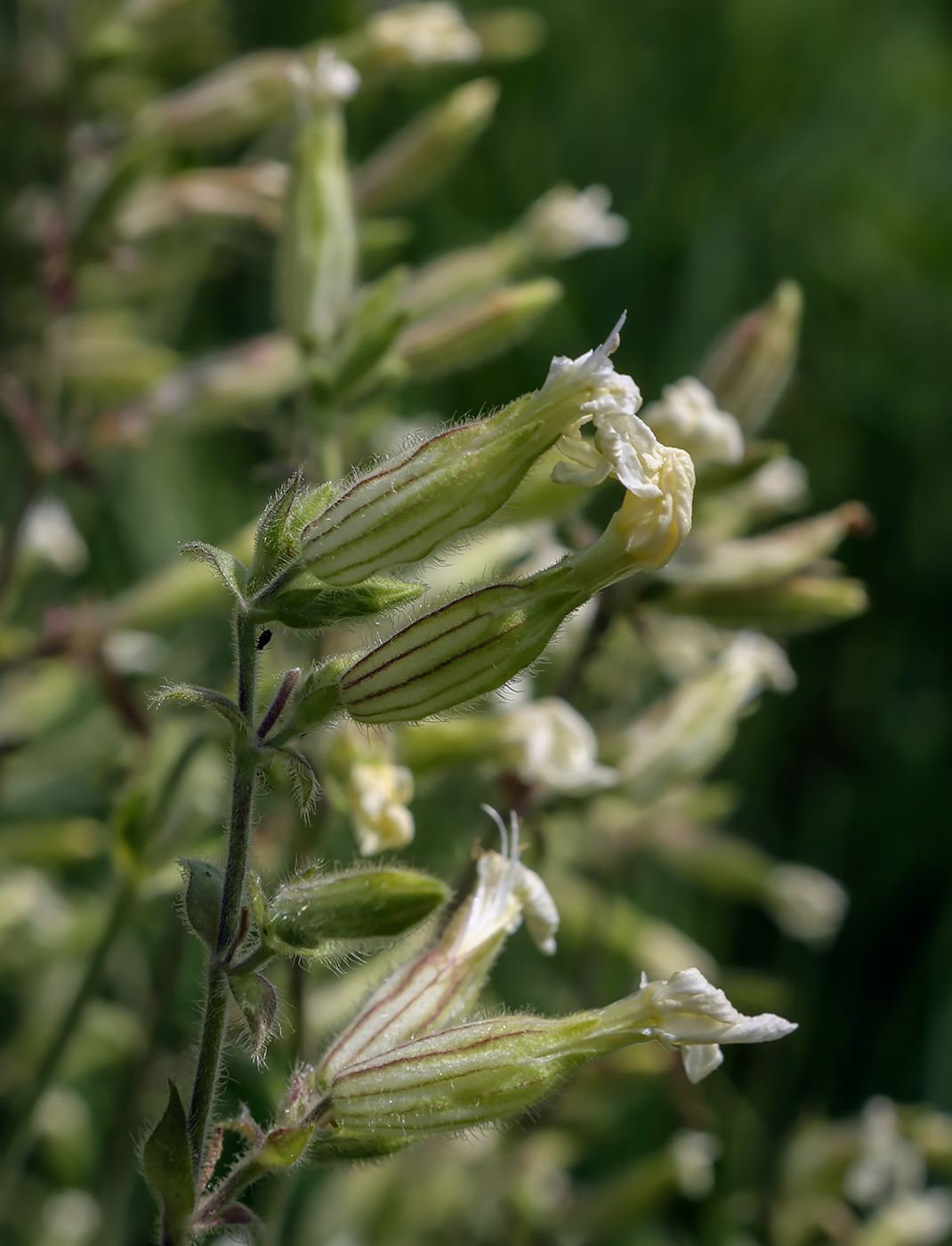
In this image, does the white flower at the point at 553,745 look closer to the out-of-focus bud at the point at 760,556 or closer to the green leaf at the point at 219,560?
the out-of-focus bud at the point at 760,556

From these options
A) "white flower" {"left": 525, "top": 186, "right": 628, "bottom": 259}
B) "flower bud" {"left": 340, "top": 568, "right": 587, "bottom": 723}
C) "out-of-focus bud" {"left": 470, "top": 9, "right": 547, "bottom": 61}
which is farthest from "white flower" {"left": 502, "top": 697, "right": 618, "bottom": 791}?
"out-of-focus bud" {"left": 470, "top": 9, "right": 547, "bottom": 61}

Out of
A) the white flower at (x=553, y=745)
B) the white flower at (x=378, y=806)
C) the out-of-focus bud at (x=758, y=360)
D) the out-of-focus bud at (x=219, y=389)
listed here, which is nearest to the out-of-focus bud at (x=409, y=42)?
the out-of-focus bud at (x=219, y=389)

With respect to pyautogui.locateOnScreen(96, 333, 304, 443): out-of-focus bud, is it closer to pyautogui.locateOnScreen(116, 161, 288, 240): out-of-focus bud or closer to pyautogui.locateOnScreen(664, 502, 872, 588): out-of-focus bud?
pyautogui.locateOnScreen(116, 161, 288, 240): out-of-focus bud

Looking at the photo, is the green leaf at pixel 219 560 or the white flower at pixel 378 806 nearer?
the green leaf at pixel 219 560

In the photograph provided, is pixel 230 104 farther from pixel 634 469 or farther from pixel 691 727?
pixel 634 469

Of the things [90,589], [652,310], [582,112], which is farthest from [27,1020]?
[582,112]

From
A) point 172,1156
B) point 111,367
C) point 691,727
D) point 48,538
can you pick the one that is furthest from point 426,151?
point 172,1156
